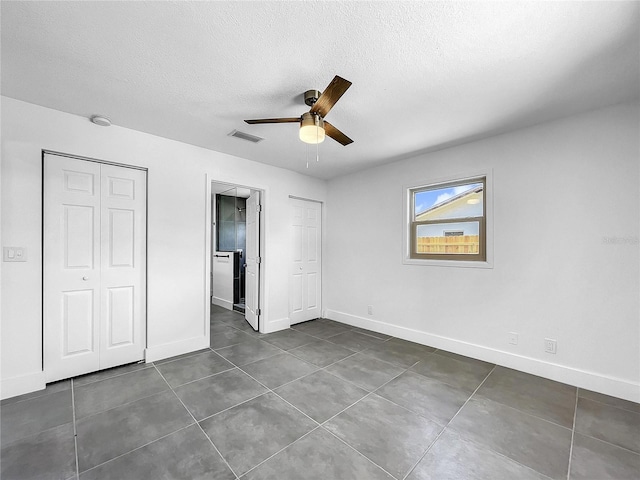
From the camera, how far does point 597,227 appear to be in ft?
8.28

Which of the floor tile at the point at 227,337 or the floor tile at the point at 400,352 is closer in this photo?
the floor tile at the point at 400,352

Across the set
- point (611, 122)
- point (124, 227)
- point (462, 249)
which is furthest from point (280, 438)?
point (611, 122)

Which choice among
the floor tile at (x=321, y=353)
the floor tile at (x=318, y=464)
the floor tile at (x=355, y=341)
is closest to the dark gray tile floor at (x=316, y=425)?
the floor tile at (x=318, y=464)

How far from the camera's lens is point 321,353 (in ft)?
11.1

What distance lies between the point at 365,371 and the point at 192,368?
1853 millimetres

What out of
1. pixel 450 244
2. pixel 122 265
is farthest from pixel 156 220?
pixel 450 244

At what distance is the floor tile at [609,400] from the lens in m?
2.25

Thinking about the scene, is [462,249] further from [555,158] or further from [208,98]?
[208,98]

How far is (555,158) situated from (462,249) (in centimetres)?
131

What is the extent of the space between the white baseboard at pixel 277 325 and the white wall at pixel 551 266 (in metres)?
1.72

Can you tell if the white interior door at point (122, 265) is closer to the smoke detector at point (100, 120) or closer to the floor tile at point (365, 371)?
the smoke detector at point (100, 120)

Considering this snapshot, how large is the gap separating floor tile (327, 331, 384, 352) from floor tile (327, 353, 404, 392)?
332mm

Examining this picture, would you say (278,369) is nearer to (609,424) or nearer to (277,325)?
(277,325)

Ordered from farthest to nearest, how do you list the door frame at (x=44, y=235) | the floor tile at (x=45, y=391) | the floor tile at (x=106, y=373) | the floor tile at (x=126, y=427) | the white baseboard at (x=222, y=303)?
the white baseboard at (x=222, y=303), the floor tile at (x=106, y=373), the door frame at (x=44, y=235), the floor tile at (x=45, y=391), the floor tile at (x=126, y=427)
